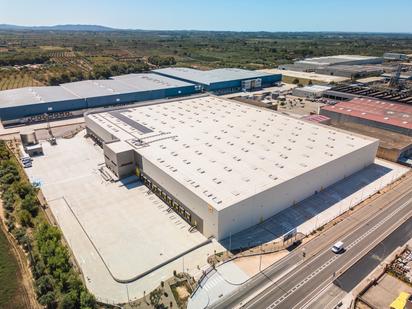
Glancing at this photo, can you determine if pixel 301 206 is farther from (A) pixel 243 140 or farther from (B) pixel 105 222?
(B) pixel 105 222

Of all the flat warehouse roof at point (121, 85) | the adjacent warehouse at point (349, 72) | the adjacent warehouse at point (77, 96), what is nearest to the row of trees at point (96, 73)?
the flat warehouse roof at point (121, 85)

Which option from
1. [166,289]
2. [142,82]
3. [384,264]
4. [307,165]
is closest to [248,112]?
[307,165]

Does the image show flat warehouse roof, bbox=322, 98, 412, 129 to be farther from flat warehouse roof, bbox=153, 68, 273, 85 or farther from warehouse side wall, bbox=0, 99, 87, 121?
warehouse side wall, bbox=0, 99, 87, 121

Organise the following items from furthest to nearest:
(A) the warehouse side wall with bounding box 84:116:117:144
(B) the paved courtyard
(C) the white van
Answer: (A) the warehouse side wall with bounding box 84:116:117:144 → (B) the paved courtyard → (C) the white van

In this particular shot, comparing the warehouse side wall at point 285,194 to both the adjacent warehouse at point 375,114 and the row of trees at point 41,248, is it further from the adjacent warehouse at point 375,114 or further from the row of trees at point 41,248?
the adjacent warehouse at point 375,114

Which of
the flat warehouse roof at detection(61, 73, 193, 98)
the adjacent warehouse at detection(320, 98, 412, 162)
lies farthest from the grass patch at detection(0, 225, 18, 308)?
the adjacent warehouse at detection(320, 98, 412, 162)

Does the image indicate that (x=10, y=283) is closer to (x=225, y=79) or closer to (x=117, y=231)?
(x=117, y=231)

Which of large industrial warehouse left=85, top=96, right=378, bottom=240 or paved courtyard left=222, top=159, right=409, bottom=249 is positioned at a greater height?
large industrial warehouse left=85, top=96, right=378, bottom=240
